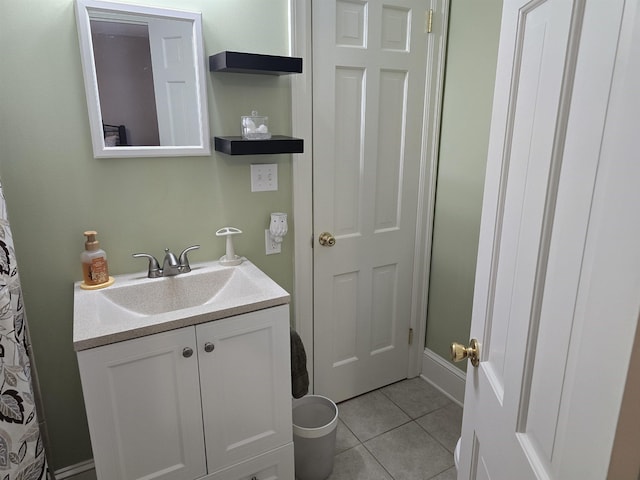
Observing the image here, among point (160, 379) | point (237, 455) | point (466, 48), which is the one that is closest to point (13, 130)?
point (160, 379)

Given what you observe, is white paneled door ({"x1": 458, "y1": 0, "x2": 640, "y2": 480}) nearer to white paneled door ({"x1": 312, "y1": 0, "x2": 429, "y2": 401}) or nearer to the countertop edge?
the countertop edge

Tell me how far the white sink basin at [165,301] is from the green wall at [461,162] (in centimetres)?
107

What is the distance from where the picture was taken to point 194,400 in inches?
55.0

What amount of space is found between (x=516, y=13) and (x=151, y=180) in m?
1.32

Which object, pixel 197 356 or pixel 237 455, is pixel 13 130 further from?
pixel 237 455

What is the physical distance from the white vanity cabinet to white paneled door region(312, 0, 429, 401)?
2.21ft

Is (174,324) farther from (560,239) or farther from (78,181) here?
(560,239)

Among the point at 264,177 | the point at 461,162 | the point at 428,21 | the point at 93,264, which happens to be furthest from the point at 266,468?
the point at 428,21

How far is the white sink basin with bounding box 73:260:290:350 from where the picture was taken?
1.26m

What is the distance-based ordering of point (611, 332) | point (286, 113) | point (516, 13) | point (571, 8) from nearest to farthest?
point (611, 332) < point (571, 8) < point (516, 13) < point (286, 113)

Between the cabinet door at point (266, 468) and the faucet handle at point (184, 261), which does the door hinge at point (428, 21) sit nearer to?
the faucet handle at point (184, 261)

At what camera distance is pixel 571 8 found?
1.99 ft

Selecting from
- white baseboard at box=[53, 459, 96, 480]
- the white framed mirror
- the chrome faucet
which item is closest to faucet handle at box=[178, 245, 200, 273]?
the chrome faucet

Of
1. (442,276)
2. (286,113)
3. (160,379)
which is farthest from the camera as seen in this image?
(442,276)
